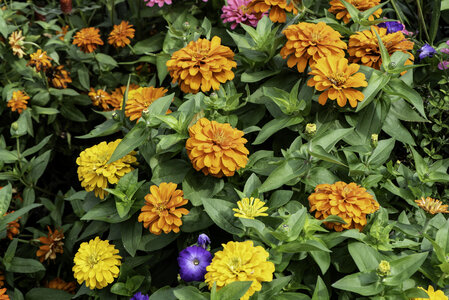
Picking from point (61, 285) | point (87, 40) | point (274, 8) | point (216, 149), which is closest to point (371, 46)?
point (274, 8)

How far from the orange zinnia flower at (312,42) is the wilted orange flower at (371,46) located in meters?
0.09

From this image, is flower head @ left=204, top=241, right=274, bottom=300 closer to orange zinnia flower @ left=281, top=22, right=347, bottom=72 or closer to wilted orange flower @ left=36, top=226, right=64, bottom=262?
orange zinnia flower @ left=281, top=22, right=347, bottom=72

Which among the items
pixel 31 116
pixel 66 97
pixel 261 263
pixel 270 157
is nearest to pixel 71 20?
pixel 66 97

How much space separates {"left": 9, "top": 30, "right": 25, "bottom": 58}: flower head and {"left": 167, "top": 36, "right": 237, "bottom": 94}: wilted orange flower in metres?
0.90

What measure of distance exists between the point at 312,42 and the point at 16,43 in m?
1.37

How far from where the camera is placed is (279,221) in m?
1.30

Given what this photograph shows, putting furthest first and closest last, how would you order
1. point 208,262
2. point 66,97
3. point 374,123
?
1. point 66,97
2. point 374,123
3. point 208,262

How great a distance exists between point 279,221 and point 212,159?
25cm

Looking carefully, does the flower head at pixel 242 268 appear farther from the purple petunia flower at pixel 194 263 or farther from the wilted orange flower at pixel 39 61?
the wilted orange flower at pixel 39 61

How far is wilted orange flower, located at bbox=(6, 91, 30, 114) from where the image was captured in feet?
6.72

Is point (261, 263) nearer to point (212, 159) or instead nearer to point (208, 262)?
point (208, 262)

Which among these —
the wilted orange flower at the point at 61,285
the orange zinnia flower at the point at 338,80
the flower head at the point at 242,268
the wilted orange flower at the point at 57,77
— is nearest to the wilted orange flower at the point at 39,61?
the wilted orange flower at the point at 57,77

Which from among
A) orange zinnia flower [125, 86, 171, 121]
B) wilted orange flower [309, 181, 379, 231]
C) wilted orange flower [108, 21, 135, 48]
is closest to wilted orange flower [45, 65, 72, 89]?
wilted orange flower [108, 21, 135, 48]

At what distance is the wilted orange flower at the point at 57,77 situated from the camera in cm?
218
